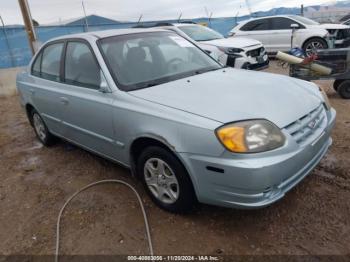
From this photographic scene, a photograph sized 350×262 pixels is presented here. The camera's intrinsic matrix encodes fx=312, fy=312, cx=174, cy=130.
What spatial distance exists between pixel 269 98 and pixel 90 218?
1990mm

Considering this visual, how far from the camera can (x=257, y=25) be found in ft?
A: 38.9

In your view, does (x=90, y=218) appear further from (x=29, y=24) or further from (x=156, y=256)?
(x=29, y=24)

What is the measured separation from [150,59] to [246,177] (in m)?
1.76

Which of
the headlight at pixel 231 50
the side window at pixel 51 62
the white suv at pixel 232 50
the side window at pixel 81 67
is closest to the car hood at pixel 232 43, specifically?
the white suv at pixel 232 50

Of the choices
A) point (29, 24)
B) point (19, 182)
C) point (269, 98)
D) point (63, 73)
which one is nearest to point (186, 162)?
point (269, 98)

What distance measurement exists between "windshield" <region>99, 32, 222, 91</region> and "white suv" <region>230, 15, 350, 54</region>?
25.9 feet

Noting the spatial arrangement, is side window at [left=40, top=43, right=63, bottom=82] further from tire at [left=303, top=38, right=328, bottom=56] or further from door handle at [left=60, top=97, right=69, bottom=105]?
tire at [left=303, top=38, right=328, bottom=56]

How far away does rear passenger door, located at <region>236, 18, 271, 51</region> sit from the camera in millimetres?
11672

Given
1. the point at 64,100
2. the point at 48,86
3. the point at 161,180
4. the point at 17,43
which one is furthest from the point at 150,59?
the point at 17,43

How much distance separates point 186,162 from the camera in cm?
241

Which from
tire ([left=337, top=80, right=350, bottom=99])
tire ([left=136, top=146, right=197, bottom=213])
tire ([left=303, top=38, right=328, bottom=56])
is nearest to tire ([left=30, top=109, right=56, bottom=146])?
tire ([left=136, top=146, right=197, bottom=213])

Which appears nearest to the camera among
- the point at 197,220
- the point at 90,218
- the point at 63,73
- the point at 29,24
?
the point at 197,220

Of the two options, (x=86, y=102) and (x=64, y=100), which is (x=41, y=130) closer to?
(x=64, y=100)

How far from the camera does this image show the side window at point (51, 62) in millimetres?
3912
